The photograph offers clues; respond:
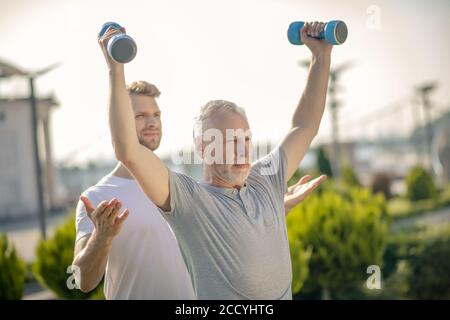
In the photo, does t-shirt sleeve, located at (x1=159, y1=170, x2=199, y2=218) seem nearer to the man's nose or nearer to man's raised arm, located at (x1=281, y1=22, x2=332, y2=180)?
man's raised arm, located at (x1=281, y1=22, x2=332, y2=180)

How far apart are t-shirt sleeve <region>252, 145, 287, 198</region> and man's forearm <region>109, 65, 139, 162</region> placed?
55cm

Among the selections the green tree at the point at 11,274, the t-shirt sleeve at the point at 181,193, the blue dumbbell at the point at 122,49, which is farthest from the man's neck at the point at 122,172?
the green tree at the point at 11,274

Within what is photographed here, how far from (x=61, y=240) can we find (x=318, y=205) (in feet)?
8.66

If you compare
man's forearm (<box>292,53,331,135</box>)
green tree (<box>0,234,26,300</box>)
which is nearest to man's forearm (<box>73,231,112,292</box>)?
man's forearm (<box>292,53,331,135</box>)

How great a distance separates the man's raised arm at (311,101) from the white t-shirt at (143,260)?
1.89 feet

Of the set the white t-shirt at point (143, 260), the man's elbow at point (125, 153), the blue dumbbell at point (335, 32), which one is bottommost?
the white t-shirt at point (143, 260)

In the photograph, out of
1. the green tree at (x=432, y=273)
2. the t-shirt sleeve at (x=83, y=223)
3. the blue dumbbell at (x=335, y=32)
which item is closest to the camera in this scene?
the blue dumbbell at (x=335, y=32)

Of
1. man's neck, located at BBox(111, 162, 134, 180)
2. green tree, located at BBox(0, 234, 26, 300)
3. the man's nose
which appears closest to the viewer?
the man's nose

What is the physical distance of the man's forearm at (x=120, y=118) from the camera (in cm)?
183

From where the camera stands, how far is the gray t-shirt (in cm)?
203

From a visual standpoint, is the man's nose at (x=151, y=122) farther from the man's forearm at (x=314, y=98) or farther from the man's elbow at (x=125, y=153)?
the man's elbow at (x=125, y=153)

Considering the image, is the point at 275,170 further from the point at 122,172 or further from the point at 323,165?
the point at 323,165

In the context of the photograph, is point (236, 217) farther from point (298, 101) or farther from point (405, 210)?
point (405, 210)
